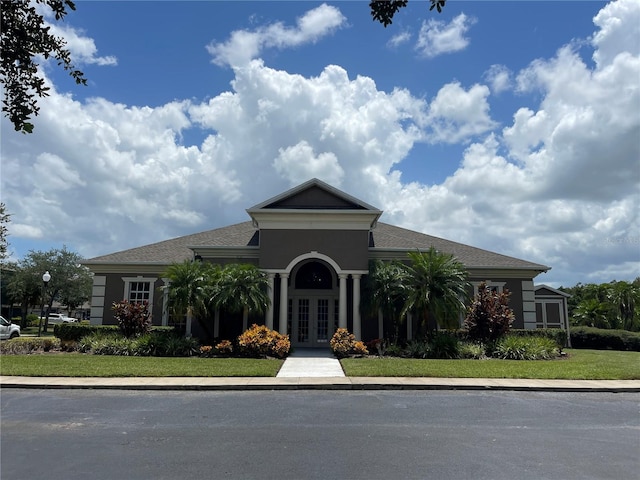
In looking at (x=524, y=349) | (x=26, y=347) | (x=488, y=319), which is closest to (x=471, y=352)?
(x=488, y=319)

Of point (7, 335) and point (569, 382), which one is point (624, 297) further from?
point (7, 335)

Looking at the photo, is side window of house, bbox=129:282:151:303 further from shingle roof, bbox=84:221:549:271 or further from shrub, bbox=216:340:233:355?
shrub, bbox=216:340:233:355

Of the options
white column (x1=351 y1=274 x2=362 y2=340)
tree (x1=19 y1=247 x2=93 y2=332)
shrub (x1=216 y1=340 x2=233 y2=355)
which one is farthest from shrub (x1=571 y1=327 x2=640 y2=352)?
tree (x1=19 y1=247 x2=93 y2=332)

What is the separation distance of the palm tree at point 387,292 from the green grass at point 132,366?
17.4ft

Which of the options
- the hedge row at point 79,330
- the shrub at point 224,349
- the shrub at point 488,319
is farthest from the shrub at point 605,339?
the hedge row at point 79,330

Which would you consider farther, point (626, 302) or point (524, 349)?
point (626, 302)

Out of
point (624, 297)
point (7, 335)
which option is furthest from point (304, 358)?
point (624, 297)

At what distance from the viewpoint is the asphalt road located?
616 centimetres

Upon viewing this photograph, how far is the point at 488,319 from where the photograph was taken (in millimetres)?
19953

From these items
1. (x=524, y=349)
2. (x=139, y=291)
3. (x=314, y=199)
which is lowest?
(x=524, y=349)

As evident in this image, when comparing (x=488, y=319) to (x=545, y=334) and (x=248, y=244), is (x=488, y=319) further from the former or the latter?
(x=248, y=244)

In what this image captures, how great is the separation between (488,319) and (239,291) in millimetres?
9994

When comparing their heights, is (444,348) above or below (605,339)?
below

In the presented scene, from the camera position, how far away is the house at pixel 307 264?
21.3 metres
